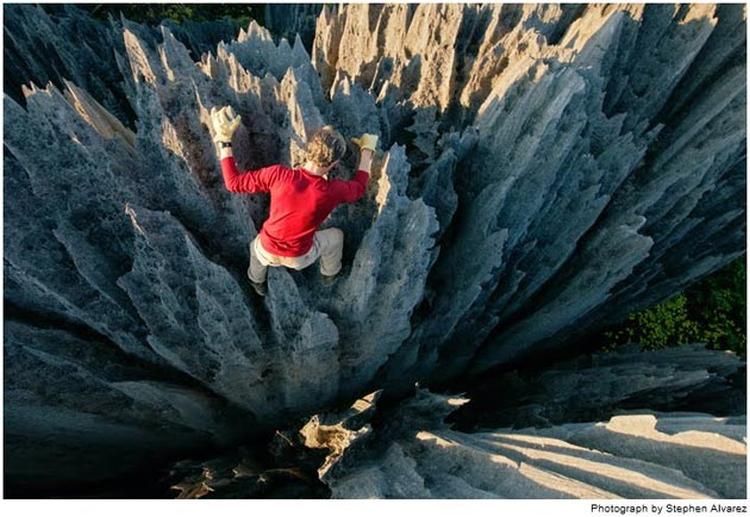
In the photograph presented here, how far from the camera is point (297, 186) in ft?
14.7

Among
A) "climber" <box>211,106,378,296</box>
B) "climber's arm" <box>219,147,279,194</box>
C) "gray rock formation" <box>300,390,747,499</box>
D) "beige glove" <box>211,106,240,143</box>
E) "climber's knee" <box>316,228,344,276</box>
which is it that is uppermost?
"beige glove" <box>211,106,240,143</box>

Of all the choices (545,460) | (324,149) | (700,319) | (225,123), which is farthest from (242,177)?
(700,319)

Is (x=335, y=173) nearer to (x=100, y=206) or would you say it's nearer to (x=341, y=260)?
(x=341, y=260)

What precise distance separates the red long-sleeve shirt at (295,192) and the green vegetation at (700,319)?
5.62 metres

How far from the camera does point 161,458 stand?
→ 7.03 metres

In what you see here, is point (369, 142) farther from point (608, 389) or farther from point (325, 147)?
point (608, 389)

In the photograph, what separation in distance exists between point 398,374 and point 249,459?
1.82m

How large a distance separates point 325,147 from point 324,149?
0.05ft

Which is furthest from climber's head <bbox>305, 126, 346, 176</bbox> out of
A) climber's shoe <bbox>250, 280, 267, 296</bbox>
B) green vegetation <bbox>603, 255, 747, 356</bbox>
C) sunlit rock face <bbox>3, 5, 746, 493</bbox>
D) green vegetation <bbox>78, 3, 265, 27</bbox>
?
green vegetation <bbox>78, 3, 265, 27</bbox>

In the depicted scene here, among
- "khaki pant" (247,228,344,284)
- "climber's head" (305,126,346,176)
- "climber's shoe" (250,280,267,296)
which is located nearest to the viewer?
"climber's head" (305,126,346,176)

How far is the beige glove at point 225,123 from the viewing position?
456 centimetres

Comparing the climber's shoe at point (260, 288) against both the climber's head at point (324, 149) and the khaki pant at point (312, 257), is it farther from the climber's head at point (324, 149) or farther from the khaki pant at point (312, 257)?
the climber's head at point (324, 149)

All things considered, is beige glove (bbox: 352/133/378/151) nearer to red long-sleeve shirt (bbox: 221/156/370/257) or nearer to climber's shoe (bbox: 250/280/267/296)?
red long-sleeve shirt (bbox: 221/156/370/257)

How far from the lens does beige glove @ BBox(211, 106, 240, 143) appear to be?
179 inches
